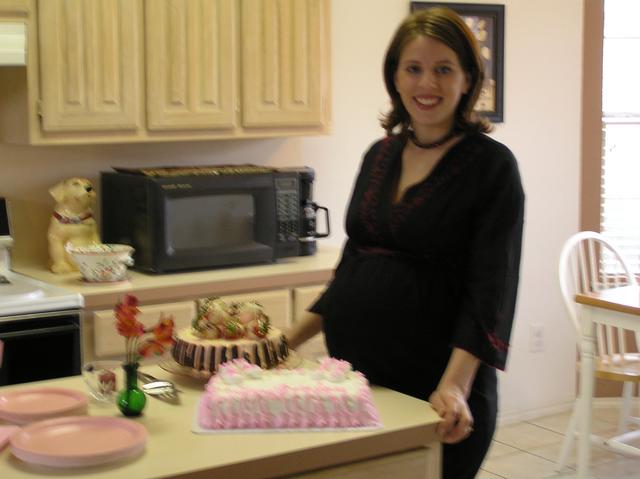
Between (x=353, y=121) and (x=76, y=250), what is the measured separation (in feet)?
4.67

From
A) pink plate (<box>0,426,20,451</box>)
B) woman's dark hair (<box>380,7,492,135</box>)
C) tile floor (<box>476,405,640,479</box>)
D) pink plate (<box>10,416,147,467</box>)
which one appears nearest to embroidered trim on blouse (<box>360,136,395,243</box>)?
woman's dark hair (<box>380,7,492,135</box>)

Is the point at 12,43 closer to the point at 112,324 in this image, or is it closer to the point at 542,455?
the point at 112,324

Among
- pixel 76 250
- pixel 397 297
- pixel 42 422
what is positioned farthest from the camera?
pixel 76 250

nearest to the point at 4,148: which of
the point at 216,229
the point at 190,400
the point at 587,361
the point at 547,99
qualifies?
the point at 216,229

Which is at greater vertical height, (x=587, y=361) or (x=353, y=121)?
(x=353, y=121)

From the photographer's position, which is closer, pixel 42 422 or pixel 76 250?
pixel 42 422

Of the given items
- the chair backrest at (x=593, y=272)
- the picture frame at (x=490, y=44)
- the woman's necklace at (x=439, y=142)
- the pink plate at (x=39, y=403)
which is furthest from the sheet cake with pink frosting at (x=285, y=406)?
the picture frame at (x=490, y=44)

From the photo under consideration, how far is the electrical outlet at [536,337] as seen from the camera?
472 cm

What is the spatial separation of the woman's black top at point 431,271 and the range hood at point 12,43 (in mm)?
1472

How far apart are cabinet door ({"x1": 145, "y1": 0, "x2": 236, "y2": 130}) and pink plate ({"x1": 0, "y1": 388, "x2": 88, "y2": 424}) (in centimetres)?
170

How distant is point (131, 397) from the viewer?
5.68ft

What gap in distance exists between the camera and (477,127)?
1.98 m

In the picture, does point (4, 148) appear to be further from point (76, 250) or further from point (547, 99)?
point (547, 99)

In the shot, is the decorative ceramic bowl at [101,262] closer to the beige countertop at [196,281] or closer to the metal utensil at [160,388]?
the beige countertop at [196,281]
